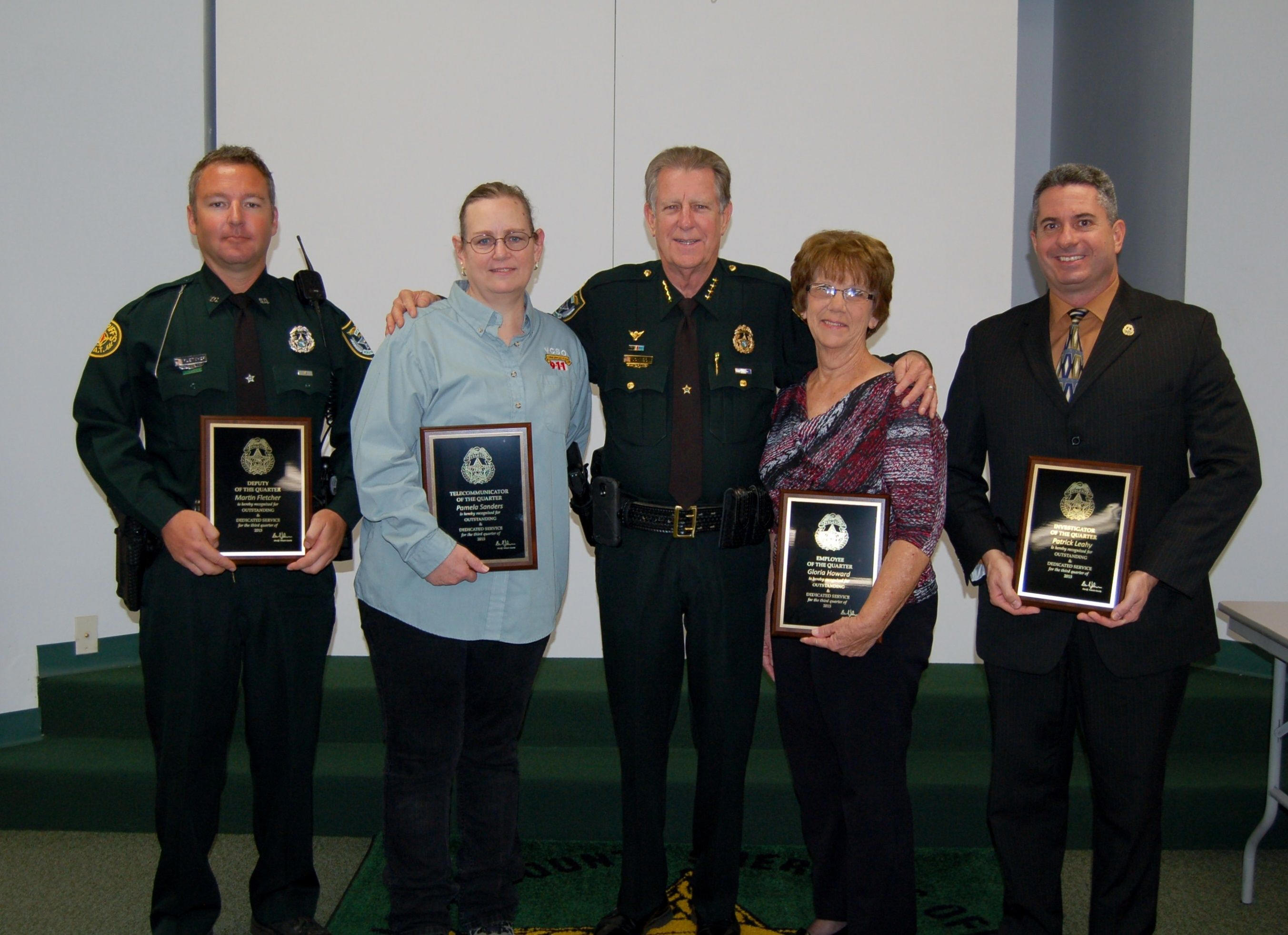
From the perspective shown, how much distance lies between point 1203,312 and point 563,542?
5.22ft

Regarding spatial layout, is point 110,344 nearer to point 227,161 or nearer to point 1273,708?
point 227,161

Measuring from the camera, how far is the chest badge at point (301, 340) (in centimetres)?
238

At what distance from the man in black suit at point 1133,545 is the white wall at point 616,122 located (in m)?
1.62

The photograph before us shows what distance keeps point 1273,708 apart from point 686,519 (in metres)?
1.96

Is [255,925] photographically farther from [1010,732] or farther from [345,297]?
[345,297]

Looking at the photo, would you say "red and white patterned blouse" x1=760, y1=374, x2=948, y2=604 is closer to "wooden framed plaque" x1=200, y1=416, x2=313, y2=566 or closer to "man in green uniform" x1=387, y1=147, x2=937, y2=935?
"man in green uniform" x1=387, y1=147, x2=937, y2=935

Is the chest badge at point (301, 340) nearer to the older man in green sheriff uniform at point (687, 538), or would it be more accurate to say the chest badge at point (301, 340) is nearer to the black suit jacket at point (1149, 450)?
the older man in green sheriff uniform at point (687, 538)

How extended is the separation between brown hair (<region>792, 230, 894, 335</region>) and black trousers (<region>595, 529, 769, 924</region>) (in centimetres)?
65

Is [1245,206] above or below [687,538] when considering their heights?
above

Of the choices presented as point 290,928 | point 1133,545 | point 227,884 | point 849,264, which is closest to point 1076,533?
point 1133,545

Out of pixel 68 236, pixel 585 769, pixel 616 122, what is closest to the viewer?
pixel 585 769

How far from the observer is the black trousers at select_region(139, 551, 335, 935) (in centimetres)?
226

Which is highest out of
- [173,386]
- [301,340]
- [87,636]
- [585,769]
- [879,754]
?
[301,340]

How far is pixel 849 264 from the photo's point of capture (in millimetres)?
2150
